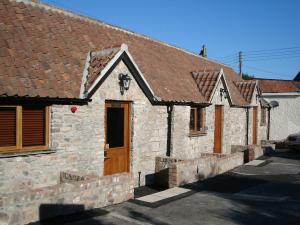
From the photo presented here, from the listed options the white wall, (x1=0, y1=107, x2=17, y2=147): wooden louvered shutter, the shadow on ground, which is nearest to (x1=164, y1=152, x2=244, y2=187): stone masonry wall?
the shadow on ground

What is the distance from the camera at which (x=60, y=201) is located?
25.8ft

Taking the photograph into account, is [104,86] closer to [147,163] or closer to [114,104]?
[114,104]

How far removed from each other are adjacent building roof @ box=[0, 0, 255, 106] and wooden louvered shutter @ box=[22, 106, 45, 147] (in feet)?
1.62

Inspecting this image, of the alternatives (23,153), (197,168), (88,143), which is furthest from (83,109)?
(197,168)

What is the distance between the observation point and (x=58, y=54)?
10.3 meters

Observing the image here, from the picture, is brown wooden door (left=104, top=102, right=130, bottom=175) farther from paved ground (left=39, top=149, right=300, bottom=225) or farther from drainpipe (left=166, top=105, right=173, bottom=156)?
drainpipe (left=166, top=105, right=173, bottom=156)

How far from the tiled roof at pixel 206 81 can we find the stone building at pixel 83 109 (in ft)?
0.43

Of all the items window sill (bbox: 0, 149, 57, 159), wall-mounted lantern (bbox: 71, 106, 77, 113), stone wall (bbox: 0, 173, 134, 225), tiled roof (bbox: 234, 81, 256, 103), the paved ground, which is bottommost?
the paved ground

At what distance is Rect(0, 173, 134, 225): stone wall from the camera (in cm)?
699

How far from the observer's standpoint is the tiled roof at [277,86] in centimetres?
2938

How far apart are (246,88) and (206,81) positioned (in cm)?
662

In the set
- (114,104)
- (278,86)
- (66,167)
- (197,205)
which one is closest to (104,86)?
(114,104)

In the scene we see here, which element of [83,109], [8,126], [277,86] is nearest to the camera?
[8,126]

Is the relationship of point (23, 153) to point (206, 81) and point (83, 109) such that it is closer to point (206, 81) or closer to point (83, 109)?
point (83, 109)
